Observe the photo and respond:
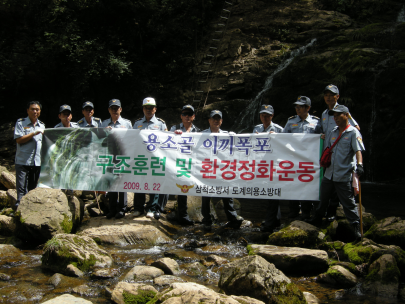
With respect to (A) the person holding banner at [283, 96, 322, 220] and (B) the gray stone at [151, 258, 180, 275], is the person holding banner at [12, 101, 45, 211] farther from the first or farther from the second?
(A) the person holding banner at [283, 96, 322, 220]

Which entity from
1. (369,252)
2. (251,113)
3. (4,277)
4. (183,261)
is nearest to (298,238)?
(369,252)

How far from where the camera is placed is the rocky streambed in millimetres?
3412

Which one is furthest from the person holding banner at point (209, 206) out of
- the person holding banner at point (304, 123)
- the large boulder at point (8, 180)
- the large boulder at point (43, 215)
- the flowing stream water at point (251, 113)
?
the flowing stream water at point (251, 113)

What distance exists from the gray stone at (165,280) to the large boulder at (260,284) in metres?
0.70

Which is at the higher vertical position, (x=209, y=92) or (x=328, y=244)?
(x=209, y=92)

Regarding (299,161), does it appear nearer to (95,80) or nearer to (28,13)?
(95,80)

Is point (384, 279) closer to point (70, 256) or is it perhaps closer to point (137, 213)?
point (70, 256)

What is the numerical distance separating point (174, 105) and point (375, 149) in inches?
395

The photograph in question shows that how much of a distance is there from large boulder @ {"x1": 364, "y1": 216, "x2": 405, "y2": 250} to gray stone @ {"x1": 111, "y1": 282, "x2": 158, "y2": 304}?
346 cm

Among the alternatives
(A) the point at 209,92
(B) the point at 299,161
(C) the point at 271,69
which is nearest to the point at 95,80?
(A) the point at 209,92

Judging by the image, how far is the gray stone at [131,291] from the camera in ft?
11.1

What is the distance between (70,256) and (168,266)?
1.32 m

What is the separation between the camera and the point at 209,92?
55.6 ft

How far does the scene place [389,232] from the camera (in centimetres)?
486
